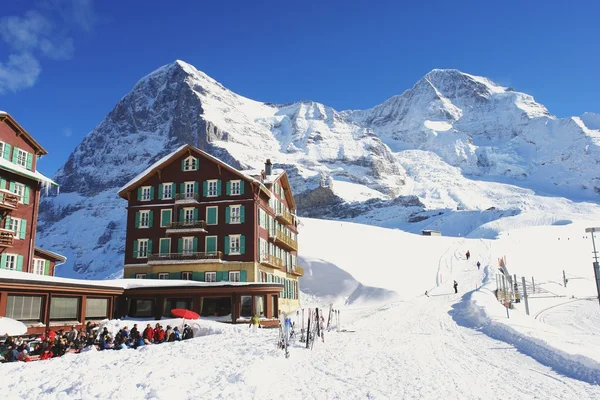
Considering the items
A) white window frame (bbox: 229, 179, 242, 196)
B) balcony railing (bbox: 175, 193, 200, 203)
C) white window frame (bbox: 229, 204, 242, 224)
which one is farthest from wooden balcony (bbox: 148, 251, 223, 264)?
white window frame (bbox: 229, 179, 242, 196)

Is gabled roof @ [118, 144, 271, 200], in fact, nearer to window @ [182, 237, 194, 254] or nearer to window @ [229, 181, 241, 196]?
window @ [229, 181, 241, 196]

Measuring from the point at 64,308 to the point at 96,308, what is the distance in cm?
331

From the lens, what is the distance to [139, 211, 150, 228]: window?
46441 millimetres

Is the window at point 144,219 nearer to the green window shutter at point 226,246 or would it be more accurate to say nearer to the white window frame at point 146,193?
the white window frame at point 146,193

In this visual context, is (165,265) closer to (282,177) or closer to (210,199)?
(210,199)

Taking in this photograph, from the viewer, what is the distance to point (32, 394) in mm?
13023

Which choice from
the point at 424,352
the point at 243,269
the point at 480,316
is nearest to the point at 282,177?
the point at 243,269

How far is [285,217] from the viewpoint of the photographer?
5441 cm

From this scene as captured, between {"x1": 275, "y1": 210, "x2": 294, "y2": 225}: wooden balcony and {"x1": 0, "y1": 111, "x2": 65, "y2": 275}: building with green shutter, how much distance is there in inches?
824


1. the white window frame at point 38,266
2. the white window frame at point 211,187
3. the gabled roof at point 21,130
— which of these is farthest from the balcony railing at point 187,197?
the white window frame at point 38,266

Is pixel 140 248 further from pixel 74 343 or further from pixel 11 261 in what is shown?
pixel 74 343

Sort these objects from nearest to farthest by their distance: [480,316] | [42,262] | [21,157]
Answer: [480,316] → [21,157] → [42,262]

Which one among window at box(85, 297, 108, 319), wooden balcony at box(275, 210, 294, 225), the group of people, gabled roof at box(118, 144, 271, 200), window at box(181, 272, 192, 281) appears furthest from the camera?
wooden balcony at box(275, 210, 294, 225)

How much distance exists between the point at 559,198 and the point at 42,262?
651 feet
